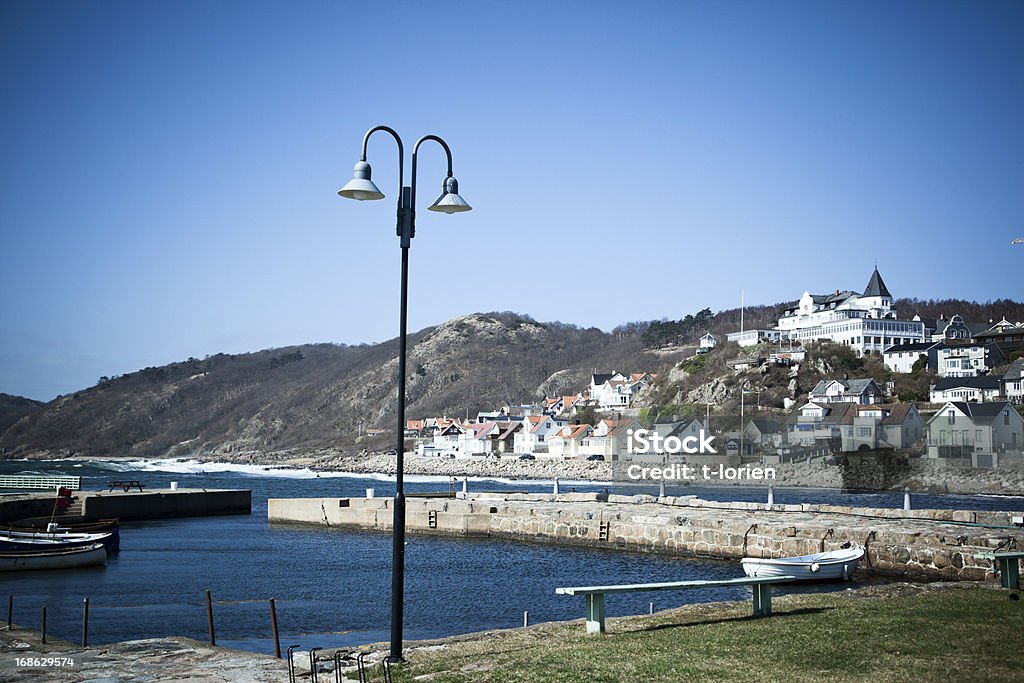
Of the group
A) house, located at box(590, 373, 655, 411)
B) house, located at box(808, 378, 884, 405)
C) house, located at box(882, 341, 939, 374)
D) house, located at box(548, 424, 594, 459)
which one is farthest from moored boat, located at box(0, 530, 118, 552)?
house, located at box(590, 373, 655, 411)

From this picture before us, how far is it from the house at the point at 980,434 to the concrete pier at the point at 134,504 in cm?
6862

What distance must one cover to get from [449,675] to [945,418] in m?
96.1

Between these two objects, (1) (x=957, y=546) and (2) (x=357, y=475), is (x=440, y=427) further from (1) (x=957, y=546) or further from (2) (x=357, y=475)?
(1) (x=957, y=546)

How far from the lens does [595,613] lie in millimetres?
12320

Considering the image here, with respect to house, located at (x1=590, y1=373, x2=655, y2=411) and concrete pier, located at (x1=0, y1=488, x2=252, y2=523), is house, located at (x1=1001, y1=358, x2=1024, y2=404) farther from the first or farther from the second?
concrete pier, located at (x1=0, y1=488, x2=252, y2=523)

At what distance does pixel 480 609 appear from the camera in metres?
23.2

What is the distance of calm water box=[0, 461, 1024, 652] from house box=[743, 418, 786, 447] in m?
75.4

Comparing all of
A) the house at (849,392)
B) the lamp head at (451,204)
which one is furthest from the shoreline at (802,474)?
the lamp head at (451,204)

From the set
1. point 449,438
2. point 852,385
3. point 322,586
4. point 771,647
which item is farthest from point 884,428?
point 771,647

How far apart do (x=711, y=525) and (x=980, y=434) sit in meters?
67.4

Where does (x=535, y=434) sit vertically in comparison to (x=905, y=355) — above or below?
below

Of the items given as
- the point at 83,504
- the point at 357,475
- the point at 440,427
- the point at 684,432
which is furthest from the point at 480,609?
the point at 440,427

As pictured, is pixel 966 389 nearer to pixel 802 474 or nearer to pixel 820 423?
pixel 820 423

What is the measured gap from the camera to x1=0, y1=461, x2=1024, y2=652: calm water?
2102 centimetres
